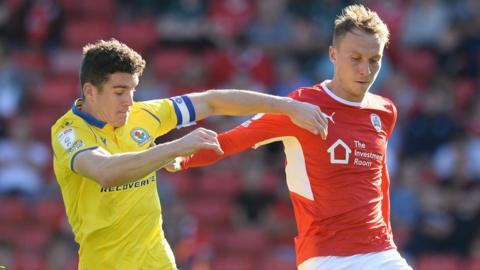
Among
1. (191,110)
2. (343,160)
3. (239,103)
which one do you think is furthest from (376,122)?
→ (191,110)

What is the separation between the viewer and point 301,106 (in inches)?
254

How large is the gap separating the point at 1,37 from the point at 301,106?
999 centimetres

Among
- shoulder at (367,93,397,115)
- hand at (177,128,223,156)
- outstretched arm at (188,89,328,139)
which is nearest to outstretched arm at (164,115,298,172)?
outstretched arm at (188,89,328,139)

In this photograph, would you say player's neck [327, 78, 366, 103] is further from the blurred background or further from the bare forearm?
the blurred background

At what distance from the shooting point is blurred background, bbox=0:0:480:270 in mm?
12672

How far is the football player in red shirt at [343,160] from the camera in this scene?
258 inches

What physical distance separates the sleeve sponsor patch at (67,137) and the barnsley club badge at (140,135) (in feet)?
1.23

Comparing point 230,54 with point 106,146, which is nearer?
point 106,146

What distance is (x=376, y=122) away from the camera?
6840mm

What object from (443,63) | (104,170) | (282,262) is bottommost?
(282,262)

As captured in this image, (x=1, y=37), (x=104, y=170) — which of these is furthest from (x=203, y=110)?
(x=1, y=37)

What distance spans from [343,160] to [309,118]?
0.38 metres

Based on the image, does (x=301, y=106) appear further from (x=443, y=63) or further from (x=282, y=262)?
(x=443, y=63)

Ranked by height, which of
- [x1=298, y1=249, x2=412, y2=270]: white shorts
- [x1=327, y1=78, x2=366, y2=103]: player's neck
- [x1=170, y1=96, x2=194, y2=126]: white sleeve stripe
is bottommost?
[x1=298, y1=249, x2=412, y2=270]: white shorts
